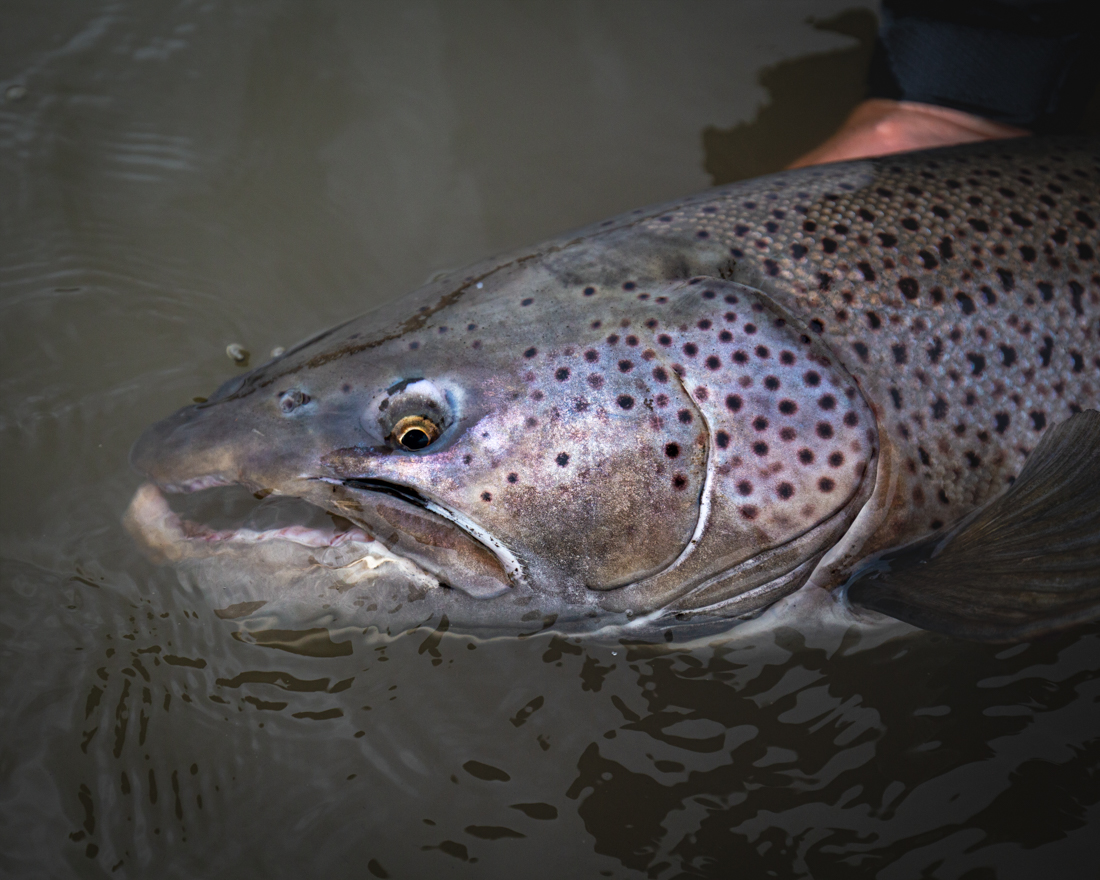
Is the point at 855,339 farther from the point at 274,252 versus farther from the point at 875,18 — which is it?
the point at 875,18

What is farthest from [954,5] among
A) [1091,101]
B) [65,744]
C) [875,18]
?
[65,744]

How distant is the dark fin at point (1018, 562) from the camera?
81.7 inches

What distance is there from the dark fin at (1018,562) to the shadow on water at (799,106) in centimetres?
241

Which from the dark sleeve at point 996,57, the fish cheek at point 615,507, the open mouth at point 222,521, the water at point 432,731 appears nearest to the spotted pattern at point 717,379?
the fish cheek at point 615,507

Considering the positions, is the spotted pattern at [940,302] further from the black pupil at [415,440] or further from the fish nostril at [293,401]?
the fish nostril at [293,401]

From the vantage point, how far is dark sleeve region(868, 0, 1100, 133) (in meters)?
3.62

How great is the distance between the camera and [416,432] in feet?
7.14

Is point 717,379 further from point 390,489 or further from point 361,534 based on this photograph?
point 361,534

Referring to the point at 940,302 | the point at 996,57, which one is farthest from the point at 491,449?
the point at 996,57

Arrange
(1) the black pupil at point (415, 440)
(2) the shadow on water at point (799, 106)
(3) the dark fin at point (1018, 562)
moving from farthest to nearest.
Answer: (2) the shadow on water at point (799, 106) < (1) the black pupil at point (415, 440) < (3) the dark fin at point (1018, 562)

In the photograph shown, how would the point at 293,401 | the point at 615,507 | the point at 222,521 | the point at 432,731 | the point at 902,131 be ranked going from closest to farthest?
the point at 615,507 → the point at 293,401 → the point at 222,521 → the point at 432,731 → the point at 902,131

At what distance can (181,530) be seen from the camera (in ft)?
8.02

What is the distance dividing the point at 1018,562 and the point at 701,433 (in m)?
1.02

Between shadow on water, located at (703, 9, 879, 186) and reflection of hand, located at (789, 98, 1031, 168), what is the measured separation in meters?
Result: 0.22
